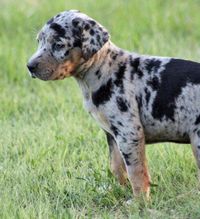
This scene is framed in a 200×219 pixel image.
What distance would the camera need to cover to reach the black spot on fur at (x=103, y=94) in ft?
20.6

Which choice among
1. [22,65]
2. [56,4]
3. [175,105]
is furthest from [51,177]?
[56,4]

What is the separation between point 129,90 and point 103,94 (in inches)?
7.7

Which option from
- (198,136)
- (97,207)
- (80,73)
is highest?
(80,73)

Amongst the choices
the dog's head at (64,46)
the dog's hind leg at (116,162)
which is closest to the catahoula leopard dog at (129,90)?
the dog's head at (64,46)

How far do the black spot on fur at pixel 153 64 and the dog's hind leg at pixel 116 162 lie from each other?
2.10 feet

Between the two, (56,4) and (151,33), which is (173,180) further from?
(56,4)

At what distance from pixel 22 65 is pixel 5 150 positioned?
2.37 metres

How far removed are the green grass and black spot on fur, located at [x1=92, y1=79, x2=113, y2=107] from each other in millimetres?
757

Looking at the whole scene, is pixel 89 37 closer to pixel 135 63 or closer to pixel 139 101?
pixel 135 63

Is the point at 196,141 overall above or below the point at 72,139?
above

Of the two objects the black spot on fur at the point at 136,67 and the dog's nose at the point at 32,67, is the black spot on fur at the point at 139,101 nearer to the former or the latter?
the black spot on fur at the point at 136,67

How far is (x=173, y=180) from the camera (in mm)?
6809

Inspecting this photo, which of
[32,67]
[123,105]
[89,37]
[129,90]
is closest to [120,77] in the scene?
[129,90]

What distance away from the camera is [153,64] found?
638 centimetres
